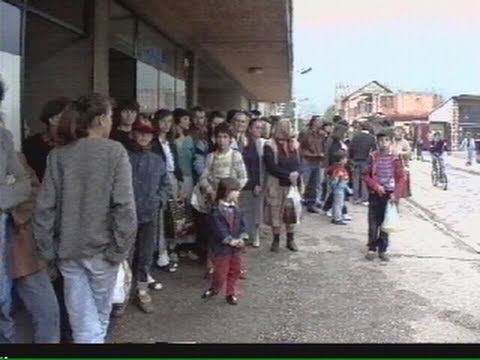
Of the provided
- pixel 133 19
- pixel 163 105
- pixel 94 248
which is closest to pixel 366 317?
pixel 94 248

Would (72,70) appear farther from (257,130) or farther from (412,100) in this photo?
(412,100)

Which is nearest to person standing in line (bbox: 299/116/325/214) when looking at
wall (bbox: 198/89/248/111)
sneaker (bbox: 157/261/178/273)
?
sneaker (bbox: 157/261/178/273)

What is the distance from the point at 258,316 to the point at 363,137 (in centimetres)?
245

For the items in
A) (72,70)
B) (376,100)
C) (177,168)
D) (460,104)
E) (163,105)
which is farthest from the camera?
(163,105)

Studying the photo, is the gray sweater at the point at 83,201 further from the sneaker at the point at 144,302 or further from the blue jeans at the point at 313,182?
the blue jeans at the point at 313,182

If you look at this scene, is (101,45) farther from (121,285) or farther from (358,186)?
(358,186)

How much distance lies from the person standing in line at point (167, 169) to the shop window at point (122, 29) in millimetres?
1370

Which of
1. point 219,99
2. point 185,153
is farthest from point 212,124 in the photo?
point 219,99

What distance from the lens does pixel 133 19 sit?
5.63 meters

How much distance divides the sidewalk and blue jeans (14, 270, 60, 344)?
44cm

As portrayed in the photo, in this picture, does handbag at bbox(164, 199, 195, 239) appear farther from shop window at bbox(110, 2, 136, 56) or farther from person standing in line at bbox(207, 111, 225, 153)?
shop window at bbox(110, 2, 136, 56)

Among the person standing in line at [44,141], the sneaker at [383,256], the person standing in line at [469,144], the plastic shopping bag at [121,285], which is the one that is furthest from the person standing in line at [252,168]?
the person standing in line at [469,144]

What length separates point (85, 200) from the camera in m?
2.29

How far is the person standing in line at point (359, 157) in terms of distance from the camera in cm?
543
